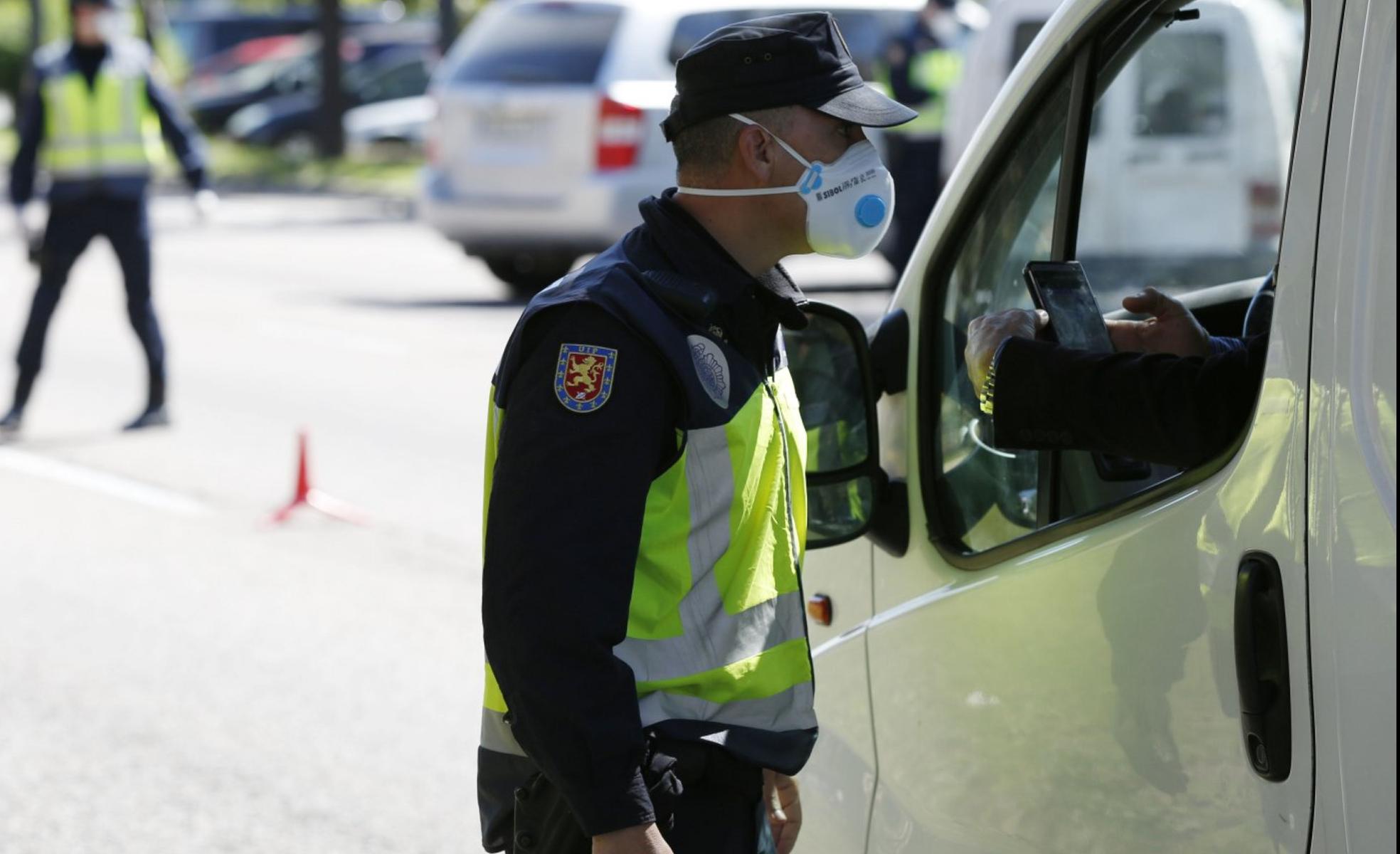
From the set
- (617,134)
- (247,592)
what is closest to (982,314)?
(247,592)

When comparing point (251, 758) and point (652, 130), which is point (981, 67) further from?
point (251, 758)

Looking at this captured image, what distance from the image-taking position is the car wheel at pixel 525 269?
13.7 meters

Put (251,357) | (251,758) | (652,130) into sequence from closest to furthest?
(251,758)
(251,357)
(652,130)

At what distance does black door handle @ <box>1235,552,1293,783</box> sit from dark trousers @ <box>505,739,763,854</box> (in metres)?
0.60

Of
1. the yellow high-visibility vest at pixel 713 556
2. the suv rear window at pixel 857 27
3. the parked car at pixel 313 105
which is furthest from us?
the parked car at pixel 313 105

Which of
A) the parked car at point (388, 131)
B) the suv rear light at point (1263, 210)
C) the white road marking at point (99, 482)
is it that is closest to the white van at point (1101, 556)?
the white road marking at point (99, 482)

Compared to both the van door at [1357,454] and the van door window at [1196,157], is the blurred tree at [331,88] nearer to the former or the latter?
the van door window at [1196,157]

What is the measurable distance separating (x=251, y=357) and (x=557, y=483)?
965 centimetres

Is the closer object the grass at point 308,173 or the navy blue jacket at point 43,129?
the navy blue jacket at point 43,129

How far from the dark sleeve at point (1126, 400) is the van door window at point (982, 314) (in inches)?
13.4

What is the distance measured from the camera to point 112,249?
30.4ft

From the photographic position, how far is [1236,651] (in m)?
1.95

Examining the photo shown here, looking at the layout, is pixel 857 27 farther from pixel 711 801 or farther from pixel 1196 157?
pixel 711 801

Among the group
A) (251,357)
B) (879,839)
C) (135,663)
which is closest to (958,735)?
(879,839)
